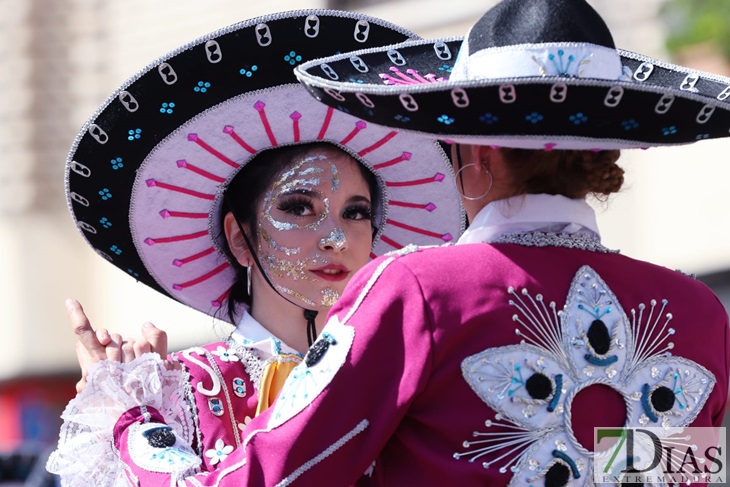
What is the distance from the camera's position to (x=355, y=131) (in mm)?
3549

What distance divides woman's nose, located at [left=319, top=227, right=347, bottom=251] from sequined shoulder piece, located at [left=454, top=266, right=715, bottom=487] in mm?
1060

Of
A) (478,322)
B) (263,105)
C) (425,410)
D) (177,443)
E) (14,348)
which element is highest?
(263,105)

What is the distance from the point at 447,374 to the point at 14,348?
1070 centimetres

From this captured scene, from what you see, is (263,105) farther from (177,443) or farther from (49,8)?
(49,8)

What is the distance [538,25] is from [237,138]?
46.6 inches

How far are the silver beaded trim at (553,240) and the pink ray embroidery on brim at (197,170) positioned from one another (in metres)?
1.24

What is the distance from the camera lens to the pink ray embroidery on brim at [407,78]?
272 cm

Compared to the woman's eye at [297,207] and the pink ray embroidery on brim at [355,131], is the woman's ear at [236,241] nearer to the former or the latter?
the woman's eye at [297,207]

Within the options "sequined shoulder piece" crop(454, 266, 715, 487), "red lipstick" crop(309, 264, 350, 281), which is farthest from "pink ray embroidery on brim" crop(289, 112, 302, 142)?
"sequined shoulder piece" crop(454, 266, 715, 487)

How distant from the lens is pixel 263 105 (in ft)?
11.2

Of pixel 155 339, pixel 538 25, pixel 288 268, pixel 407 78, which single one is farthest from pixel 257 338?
pixel 538 25

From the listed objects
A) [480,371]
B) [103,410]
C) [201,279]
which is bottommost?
[103,410]

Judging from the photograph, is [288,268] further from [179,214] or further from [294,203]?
[179,214]

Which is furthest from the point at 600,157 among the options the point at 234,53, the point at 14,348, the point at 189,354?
the point at 14,348
